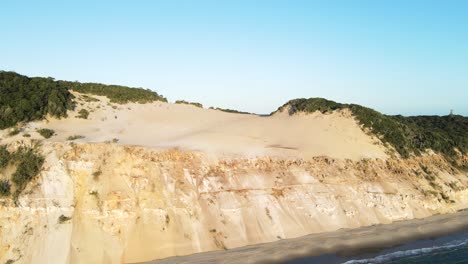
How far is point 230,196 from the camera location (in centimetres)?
2350

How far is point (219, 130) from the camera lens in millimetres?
30016

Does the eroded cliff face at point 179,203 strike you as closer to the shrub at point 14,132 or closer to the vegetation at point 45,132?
the vegetation at point 45,132

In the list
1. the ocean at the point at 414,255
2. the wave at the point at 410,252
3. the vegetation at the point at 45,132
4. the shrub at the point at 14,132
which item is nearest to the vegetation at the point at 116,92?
the vegetation at the point at 45,132

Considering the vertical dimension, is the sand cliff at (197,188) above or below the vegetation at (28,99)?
below

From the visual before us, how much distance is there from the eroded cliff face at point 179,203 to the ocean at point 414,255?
3161 millimetres

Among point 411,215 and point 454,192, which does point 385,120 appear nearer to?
point 454,192

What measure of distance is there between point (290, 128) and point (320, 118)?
298cm

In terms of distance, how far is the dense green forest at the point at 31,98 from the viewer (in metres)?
24.0

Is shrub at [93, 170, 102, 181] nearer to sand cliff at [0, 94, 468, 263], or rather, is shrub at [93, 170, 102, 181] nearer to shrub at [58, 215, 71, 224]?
sand cliff at [0, 94, 468, 263]

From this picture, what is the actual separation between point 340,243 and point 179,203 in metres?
8.42

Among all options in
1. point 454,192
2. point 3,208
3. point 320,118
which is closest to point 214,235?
point 3,208

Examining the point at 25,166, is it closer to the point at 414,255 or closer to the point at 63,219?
the point at 63,219

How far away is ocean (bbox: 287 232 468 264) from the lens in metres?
20.1

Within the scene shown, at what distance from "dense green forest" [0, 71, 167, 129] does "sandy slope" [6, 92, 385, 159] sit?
73 centimetres
